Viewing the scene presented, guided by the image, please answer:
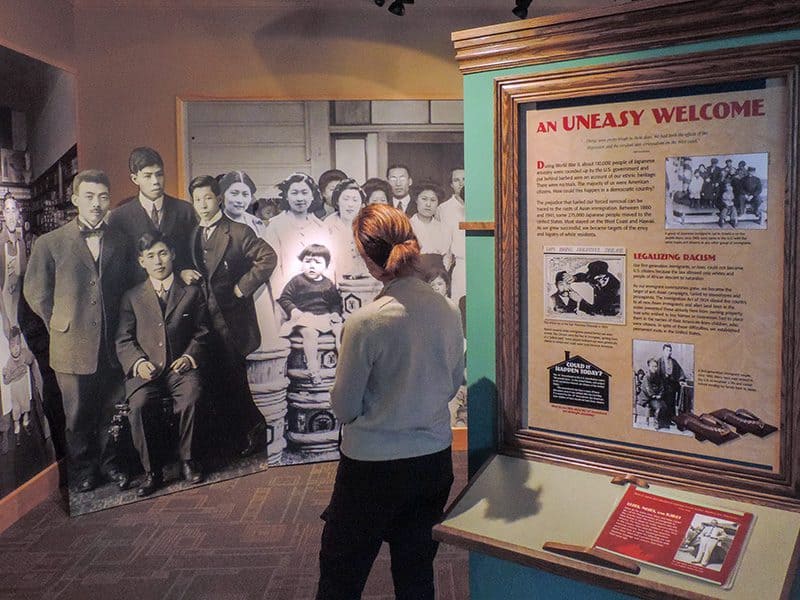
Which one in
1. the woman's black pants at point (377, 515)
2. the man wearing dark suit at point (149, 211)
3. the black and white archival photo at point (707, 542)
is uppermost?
the man wearing dark suit at point (149, 211)

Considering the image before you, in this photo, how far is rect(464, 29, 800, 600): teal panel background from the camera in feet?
5.77

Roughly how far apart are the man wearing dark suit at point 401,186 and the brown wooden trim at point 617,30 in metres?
2.48

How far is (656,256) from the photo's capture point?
5.17ft

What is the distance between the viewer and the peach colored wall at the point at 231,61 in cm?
412

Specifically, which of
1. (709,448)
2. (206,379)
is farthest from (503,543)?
(206,379)

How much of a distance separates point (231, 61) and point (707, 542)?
12.5ft

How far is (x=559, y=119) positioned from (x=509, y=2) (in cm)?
293

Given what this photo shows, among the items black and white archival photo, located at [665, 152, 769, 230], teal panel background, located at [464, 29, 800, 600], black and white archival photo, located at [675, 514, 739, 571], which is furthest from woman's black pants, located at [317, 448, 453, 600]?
Result: black and white archival photo, located at [665, 152, 769, 230]

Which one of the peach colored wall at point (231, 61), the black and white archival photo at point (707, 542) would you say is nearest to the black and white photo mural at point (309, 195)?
the peach colored wall at point (231, 61)

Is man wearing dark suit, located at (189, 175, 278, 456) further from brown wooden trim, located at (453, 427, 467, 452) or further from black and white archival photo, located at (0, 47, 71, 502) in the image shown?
brown wooden trim, located at (453, 427, 467, 452)

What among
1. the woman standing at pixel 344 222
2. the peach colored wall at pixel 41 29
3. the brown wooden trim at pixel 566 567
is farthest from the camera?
the woman standing at pixel 344 222

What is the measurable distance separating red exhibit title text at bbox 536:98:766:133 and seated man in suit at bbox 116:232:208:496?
2715mm

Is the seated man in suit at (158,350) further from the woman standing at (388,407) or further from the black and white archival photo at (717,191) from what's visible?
the black and white archival photo at (717,191)

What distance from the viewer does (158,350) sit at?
380 cm
